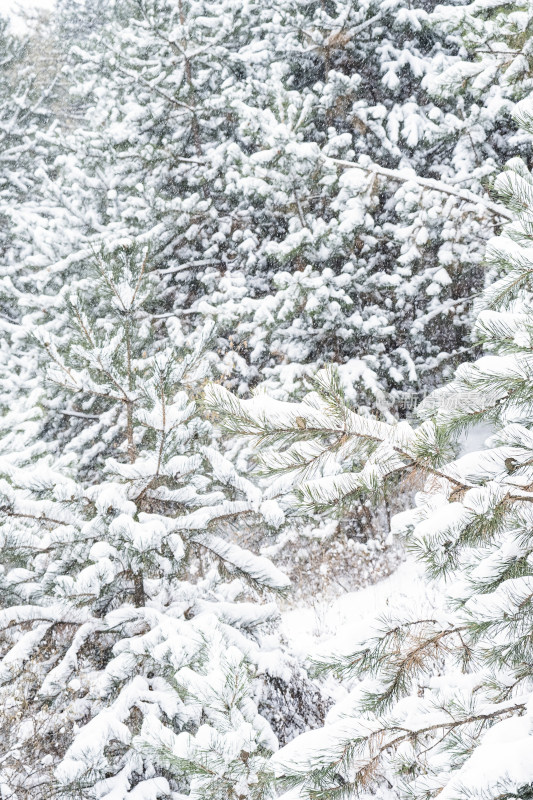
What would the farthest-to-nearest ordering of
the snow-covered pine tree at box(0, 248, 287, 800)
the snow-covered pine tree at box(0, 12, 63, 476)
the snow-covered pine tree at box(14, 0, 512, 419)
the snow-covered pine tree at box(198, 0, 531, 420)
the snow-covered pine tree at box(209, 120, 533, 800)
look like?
the snow-covered pine tree at box(0, 12, 63, 476)
the snow-covered pine tree at box(14, 0, 512, 419)
the snow-covered pine tree at box(198, 0, 531, 420)
the snow-covered pine tree at box(0, 248, 287, 800)
the snow-covered pine tree at box(209, 120, 533, 800)

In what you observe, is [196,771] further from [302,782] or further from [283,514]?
[283,514]

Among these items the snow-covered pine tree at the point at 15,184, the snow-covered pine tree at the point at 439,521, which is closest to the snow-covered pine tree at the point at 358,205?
the snow-covered pine tree at the point at 15,184

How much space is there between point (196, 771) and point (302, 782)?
0.60 m

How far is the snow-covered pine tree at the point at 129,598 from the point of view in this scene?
2143 mm

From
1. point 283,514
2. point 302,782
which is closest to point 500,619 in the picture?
point 302,782

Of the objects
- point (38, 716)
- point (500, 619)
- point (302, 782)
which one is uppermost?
point (500, 619)

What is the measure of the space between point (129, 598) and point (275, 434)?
6.52ft

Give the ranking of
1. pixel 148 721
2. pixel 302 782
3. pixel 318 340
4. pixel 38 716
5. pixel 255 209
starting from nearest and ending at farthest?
1. pixel 302 782
2. pixel 148 721
3. pixel 38 716
4. pixel 318 340
5. pixel 255 209

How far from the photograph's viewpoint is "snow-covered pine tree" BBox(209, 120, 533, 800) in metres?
1.34

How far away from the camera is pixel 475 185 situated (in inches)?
270

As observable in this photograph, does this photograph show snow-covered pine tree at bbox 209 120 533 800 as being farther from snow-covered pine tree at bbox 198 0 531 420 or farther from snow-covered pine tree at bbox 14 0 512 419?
snow-covered pine tree at bbox 14 0 512 419

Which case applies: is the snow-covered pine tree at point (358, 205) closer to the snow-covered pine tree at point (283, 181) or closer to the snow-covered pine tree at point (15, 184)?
the snow-covered pine tree at point (283, 181)

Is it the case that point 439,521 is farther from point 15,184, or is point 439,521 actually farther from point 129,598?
point 15,184

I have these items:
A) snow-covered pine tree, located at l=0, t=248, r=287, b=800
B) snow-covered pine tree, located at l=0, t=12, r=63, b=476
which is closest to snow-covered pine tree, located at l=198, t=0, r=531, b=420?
snow-covered pine tree, located at l=0, t=12, r=63, b=476
